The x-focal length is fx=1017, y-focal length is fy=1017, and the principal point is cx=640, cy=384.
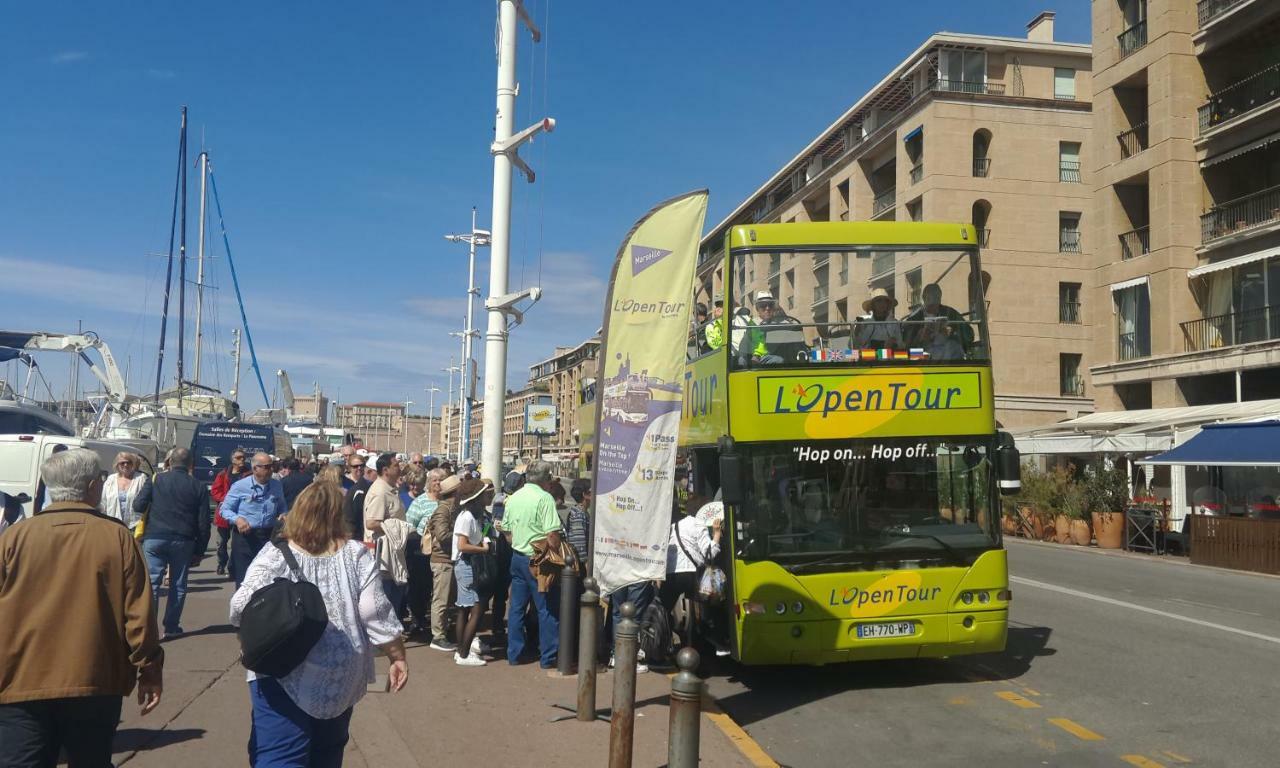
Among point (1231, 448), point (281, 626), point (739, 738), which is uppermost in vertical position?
point (1231, 448)

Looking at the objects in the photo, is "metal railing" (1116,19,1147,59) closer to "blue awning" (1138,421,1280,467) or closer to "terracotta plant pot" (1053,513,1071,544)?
"blue awning" (1138,421,1280,467)

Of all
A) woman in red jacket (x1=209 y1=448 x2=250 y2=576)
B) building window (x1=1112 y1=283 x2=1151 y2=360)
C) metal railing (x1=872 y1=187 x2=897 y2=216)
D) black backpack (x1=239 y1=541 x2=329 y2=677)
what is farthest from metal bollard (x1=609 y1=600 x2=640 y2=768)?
metal railing (x1=872 y1=187 x2=897 y2=216)

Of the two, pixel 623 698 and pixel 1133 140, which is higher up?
pixel 1133 140

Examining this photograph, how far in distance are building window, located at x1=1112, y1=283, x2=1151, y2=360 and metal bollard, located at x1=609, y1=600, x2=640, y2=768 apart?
29.6 m

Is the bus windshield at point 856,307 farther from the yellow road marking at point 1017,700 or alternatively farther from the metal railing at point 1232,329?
the metal railing at point 1232,329

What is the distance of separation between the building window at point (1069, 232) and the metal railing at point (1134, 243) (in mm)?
11152

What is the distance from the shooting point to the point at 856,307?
891 cm

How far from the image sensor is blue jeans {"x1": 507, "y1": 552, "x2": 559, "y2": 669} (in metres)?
8.76

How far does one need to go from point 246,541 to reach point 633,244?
5.39 meters

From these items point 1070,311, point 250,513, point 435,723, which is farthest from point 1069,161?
point 435,723

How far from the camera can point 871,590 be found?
26.8 ft

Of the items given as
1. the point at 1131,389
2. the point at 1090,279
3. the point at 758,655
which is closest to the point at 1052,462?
the point at 1131,389

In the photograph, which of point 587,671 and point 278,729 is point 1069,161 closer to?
point 587,671

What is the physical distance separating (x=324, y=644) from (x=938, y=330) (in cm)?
628
